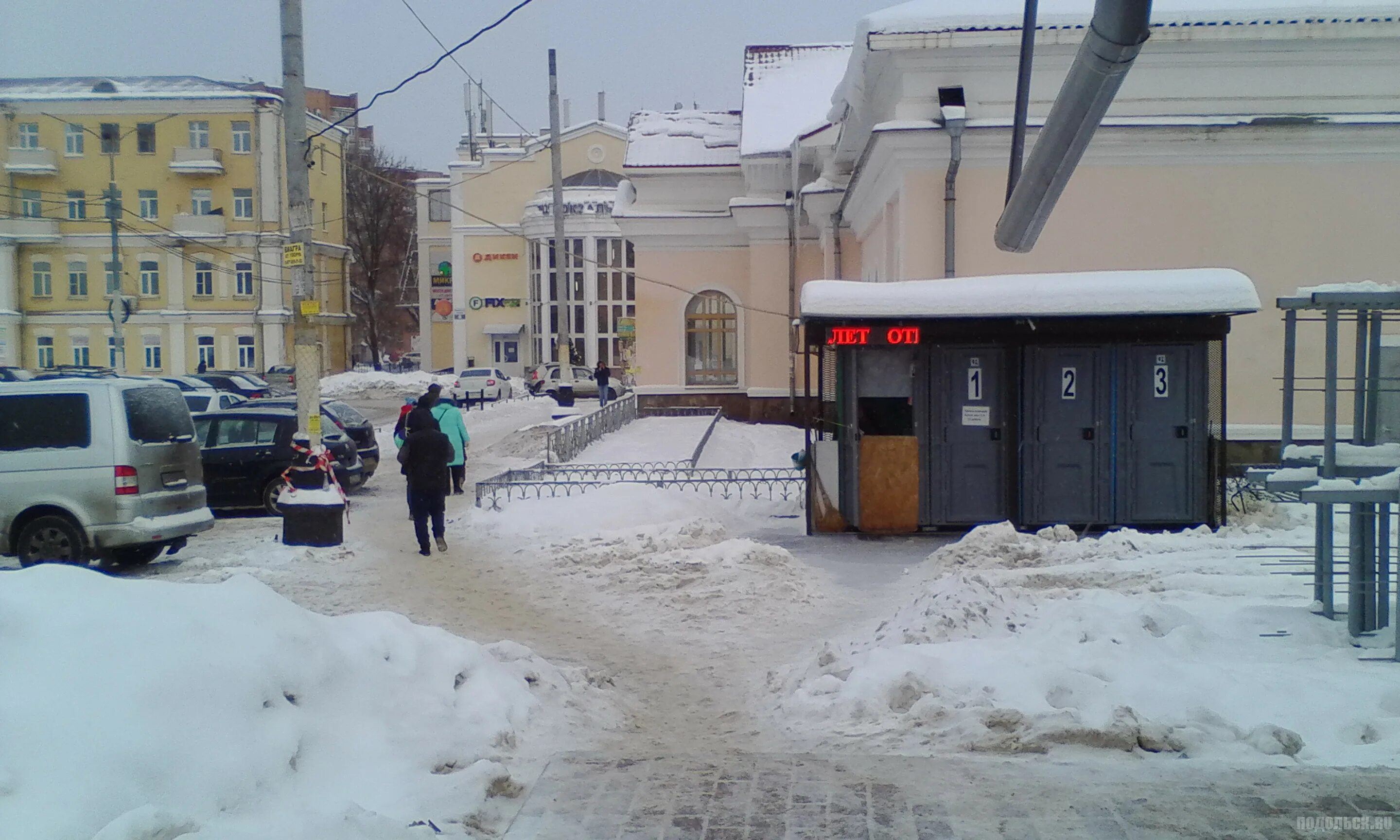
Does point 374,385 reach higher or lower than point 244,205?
lower

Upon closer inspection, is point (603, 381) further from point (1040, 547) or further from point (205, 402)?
point (1040, 547)

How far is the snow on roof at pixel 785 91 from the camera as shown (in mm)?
30297

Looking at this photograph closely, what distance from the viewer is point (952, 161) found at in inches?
691

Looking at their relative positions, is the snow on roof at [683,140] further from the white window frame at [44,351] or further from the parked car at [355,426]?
the white window frame at [44,351]

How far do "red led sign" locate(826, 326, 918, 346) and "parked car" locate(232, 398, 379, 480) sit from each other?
30.2 ft

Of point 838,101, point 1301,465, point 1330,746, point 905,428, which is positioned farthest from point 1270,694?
point 838,101

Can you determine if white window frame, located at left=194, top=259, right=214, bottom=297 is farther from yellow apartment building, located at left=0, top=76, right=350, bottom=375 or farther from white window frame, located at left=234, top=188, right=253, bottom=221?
white window frame, located at left=234, top=188, right=253, bottom=221

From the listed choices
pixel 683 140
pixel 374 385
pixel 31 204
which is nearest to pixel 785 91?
pixel 683 140

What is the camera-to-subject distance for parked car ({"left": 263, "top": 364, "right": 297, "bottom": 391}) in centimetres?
4672

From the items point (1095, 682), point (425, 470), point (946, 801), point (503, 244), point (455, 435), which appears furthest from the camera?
point (503, 244)

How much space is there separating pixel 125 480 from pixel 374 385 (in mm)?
42673

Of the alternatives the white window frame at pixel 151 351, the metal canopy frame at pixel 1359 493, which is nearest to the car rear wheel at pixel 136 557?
the metal canopy frame at pixel 1359 493

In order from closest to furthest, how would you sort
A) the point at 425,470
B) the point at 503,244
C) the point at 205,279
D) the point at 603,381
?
the point at 425,470 → the point at 603,381 → the point at 205,279 → the point at 503,244

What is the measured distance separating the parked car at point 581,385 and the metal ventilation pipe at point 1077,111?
34.4m
